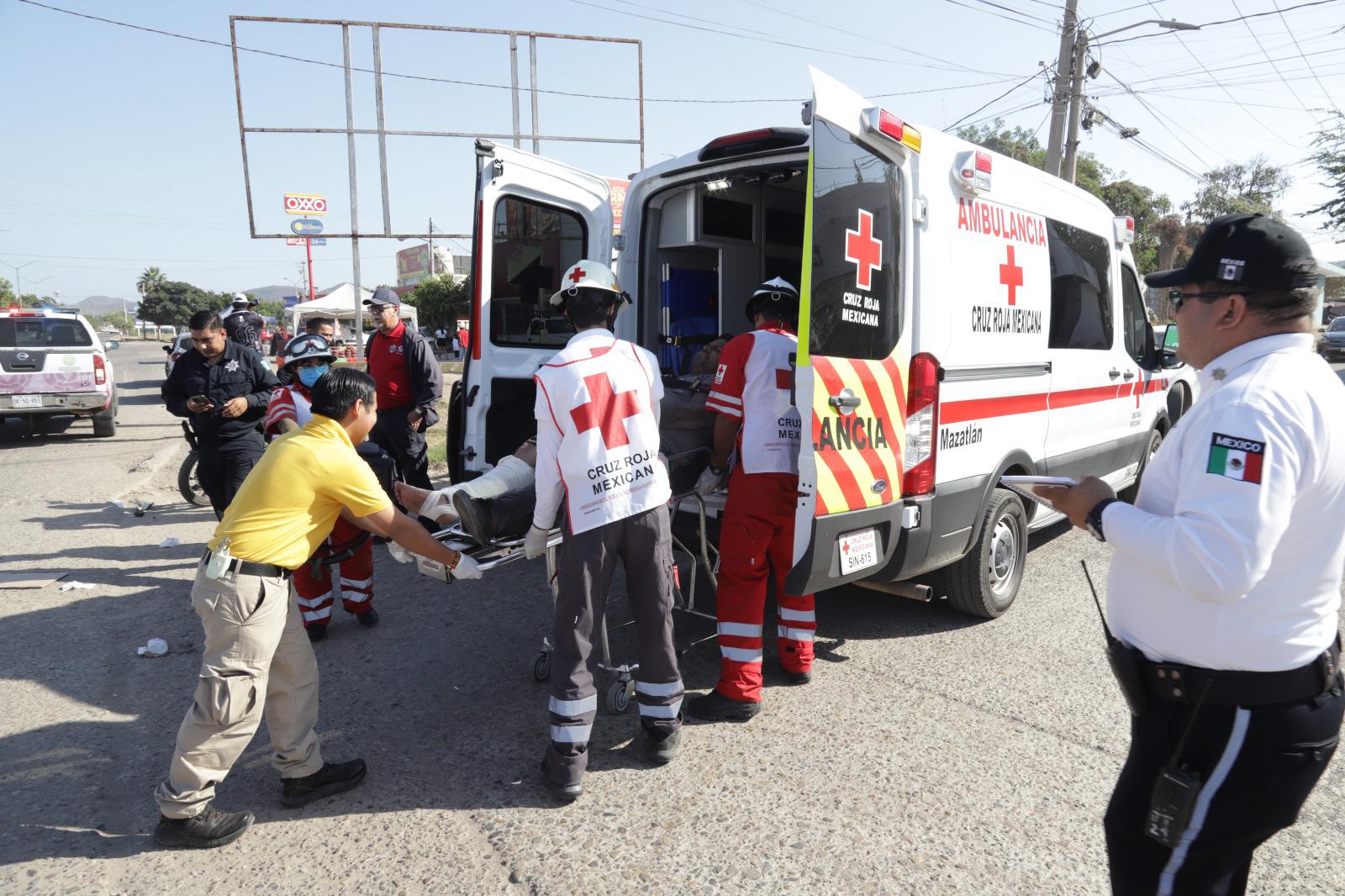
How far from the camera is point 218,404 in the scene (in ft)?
17.0

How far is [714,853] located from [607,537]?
110 cm

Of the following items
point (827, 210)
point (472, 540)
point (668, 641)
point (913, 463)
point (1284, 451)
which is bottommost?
point (668, 641)

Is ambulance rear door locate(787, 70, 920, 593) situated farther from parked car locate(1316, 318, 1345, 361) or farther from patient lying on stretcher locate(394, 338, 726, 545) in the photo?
parked car locate(1316, 318, 1345, 361)

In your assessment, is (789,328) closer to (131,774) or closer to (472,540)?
(472,540)

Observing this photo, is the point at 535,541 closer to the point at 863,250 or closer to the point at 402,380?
the point at 863,250

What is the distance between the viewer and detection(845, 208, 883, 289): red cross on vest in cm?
323

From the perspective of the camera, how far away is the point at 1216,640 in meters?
1.49

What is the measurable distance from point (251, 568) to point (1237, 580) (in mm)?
2626

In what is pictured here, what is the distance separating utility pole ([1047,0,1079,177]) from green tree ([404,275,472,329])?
1082 inches

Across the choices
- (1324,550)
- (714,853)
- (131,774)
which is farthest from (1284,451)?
(131,774)

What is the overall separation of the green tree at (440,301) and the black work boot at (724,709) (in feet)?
116

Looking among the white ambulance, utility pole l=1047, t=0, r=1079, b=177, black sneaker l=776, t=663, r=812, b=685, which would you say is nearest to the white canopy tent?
utility pole l=1047, t=0, r=1079, b=177

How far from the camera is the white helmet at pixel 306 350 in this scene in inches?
182

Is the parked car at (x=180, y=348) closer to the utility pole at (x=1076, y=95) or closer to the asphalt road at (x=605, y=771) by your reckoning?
the asphalt road at (x=605, y=771)
